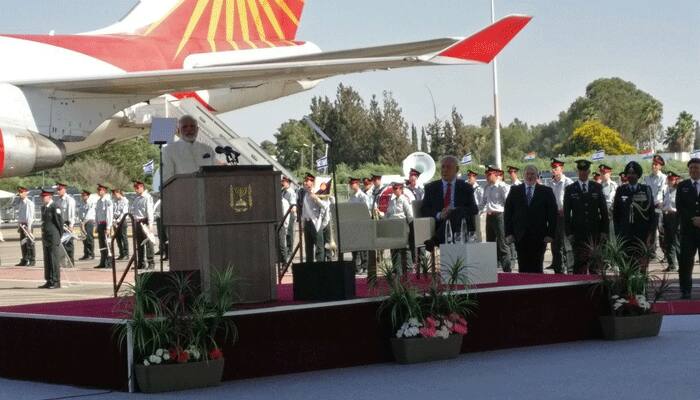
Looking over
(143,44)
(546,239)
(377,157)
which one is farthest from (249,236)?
(377,157)

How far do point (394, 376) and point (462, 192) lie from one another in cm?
338

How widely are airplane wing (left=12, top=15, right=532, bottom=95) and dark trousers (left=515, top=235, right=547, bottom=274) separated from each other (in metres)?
2.08

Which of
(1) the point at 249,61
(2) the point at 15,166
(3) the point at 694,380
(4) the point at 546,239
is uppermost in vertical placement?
(1) the point at 249,61

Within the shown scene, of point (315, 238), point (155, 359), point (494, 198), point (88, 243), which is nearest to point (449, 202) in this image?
point (155, 359)

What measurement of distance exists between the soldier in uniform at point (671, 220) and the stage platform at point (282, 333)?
9.86 meters

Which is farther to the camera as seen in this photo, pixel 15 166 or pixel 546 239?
pixel 15 166

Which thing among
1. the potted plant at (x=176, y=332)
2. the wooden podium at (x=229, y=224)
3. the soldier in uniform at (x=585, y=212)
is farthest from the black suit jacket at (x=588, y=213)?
the potted plant at (x=176, y=332)

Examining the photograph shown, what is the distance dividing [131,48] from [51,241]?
561cm

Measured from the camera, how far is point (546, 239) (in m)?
12.9

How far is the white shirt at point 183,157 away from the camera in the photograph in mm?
10148

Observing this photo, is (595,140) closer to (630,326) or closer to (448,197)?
(448,197)

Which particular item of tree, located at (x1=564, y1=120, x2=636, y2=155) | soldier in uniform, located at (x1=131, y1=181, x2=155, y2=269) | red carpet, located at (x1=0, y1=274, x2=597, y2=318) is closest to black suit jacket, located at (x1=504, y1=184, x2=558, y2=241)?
red carpet, located at (x1=0, y1=274, x2=597, y2=318)

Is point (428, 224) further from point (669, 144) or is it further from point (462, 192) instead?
point (669, 144)

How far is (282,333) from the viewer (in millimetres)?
8617
